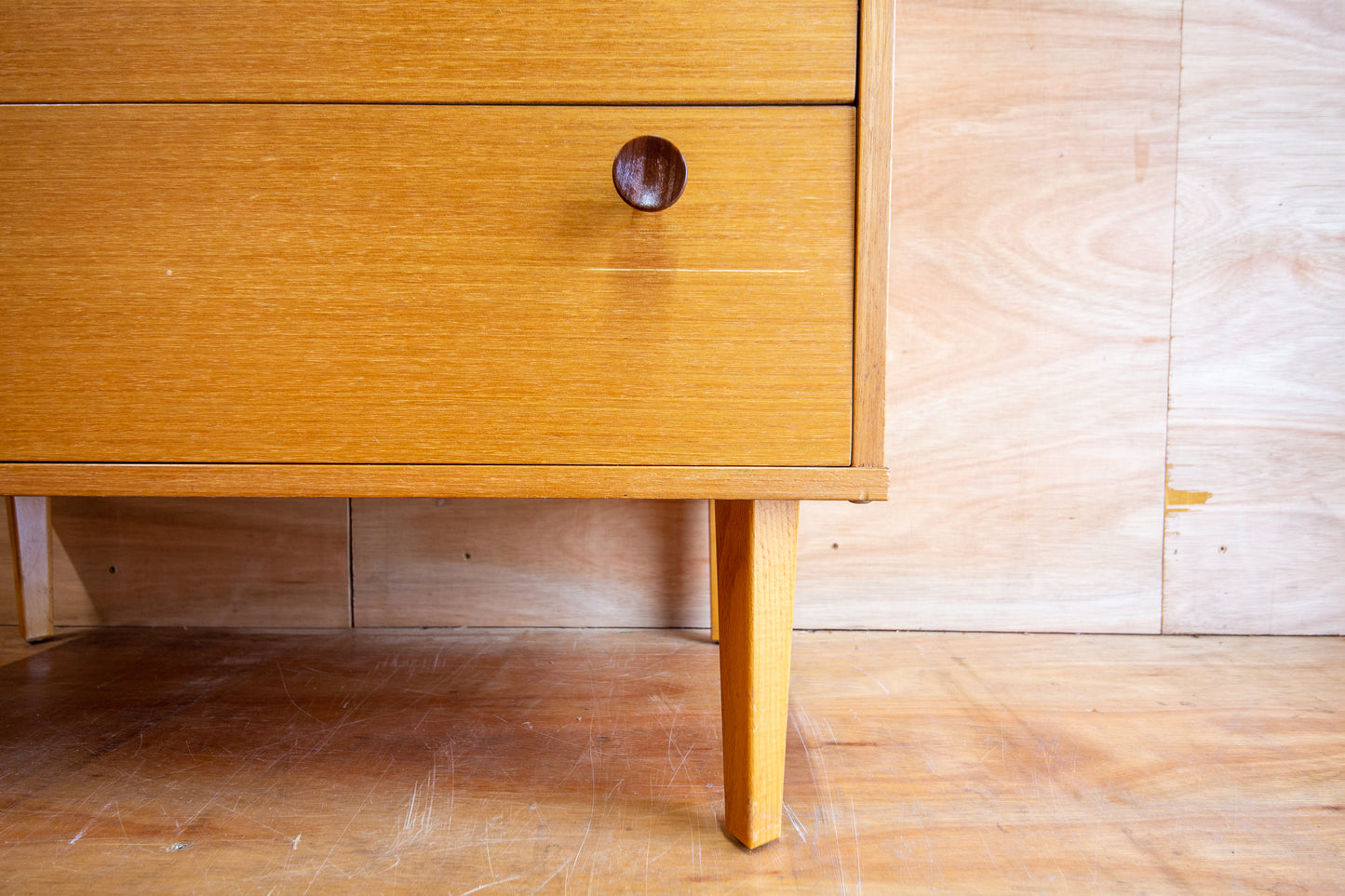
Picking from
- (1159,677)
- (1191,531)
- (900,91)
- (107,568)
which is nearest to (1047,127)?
(900,91)

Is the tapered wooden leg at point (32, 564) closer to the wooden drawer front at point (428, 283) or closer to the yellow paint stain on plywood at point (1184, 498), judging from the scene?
the wooden drawer front at point (428, 283)

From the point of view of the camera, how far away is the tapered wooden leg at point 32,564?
901 millimetres

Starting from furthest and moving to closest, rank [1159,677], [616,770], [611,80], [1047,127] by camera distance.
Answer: [1047,127] < [1159,677] < [616,770] < [611,80]

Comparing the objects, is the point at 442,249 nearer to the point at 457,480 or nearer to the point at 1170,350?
the point at 457,480

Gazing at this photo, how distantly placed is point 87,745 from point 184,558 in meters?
0.38

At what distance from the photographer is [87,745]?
65cm

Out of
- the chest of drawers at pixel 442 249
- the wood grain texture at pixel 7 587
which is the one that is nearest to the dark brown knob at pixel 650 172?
the chest of drawers at pixel 442 249

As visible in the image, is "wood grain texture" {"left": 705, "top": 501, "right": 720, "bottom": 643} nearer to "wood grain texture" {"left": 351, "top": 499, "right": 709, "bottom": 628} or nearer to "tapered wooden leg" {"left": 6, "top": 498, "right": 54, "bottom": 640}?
"wood grain texture" {"left": 351, "top": 499, "right": 709, "bottom": 628}

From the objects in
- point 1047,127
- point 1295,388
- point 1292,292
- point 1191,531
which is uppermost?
point 1047,127

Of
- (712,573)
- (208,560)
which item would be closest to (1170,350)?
(712,573)

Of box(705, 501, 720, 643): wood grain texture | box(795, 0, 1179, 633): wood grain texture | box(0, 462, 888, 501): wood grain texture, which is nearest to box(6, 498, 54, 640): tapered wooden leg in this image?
box(0, 462, 888, 501): wood grain texture

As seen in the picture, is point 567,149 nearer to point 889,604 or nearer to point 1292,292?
point 889,604

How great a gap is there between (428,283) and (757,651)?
0.30 m

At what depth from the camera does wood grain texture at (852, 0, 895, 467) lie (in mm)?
452
